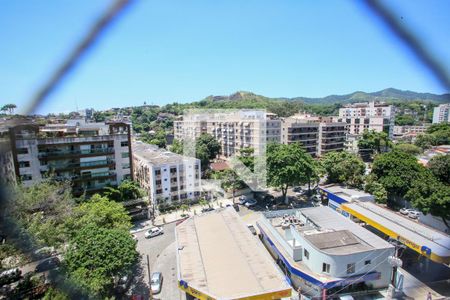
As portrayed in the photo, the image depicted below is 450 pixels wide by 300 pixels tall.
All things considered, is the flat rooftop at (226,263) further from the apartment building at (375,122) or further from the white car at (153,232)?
the apartment building at (375,122)

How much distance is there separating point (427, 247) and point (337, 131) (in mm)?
19801

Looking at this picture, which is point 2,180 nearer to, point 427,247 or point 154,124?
point 427,247

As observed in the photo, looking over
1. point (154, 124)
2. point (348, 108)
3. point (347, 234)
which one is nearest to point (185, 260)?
→ point (347, 234)

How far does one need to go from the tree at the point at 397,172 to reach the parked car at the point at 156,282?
1153cm

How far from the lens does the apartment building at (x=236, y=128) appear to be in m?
21.3

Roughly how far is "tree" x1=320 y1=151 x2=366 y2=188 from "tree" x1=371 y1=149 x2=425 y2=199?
117 centimetres

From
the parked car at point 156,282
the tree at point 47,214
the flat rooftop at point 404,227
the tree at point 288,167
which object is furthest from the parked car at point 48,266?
the tree at point 288,167

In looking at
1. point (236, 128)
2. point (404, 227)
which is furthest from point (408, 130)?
point (404, 227)

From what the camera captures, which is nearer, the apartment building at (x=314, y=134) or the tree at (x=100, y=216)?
the tree at (x=100, y=216)

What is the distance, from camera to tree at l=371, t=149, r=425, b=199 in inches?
500

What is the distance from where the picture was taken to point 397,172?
13.1 m

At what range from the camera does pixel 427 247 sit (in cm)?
701

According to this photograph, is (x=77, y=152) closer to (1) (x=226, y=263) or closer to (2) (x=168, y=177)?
(2) (x=168, y=177)

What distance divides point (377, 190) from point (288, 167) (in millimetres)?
4935
